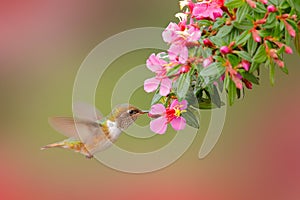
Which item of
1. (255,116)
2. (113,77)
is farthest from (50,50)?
(255,116)

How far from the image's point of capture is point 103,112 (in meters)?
3.47

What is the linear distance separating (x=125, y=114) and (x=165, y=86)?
297 mm

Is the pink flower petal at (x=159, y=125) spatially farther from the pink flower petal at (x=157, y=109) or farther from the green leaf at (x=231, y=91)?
the green leaf at (x=231, y=91)

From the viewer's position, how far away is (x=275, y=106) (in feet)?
13.5

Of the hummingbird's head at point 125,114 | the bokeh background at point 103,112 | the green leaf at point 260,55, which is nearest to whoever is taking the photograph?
the green leaf at point 260,55

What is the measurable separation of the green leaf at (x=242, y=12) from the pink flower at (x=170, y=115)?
186 millimetres

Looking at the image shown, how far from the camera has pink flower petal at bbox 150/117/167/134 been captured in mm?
1108

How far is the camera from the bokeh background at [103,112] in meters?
3.78

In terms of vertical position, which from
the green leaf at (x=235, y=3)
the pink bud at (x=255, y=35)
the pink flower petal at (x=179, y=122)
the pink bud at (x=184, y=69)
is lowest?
the pink flower petal at (x=179, y=122)

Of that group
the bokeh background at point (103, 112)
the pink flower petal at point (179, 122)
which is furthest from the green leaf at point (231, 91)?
the bokeh background at point (103, 112)

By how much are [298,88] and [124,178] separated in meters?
1.40

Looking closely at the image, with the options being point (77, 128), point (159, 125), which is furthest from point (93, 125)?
point (159, 125)

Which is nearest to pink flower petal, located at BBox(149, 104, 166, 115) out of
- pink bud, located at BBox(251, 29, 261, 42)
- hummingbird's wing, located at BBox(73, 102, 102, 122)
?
pink bud, located at BBox(251, 29, 261, 42)

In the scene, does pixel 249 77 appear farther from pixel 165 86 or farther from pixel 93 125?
pixel 93 125
